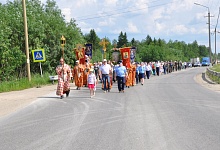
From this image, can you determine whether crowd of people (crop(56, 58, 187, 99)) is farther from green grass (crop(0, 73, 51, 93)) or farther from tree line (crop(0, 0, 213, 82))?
tree line (crop(0, 0, 213, 82))

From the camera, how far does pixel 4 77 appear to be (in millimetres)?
30344

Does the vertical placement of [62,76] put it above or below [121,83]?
above

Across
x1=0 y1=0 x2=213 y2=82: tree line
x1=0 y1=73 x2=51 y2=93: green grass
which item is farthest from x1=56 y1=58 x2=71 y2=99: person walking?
x1=0 y1=0 x2=213 y2=82: tree line

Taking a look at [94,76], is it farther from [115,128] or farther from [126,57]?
[115,128]

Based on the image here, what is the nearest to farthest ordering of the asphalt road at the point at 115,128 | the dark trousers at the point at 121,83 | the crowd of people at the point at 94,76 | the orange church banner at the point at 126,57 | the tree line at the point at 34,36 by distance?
1. the asphalt road at the point at 115,128
2. the crowd of people at the point at 94,76
3. the dark trousers at the point at 121,83
4. the orange church banner at the point at 126,57
5. the tree line at the point at 34,36

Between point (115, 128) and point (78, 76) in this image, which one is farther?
point (78, 76)

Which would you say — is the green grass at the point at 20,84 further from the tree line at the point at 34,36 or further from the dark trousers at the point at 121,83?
the dark trousers at the point at 121,83

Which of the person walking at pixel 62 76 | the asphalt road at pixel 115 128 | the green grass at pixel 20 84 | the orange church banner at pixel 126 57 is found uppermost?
the orange church banner at pixel 126 57

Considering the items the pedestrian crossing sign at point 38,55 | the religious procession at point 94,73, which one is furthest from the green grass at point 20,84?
the religious procession at point 94,73

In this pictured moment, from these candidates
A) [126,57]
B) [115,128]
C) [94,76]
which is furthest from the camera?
[126,57]

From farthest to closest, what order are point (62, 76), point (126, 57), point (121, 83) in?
1. point (126, 57)
2. point (121, 83)
3. point (62, 76)

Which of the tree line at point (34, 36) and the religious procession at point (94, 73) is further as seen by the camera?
the tree line at point (34, 36)

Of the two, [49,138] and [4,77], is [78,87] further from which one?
[49,138]

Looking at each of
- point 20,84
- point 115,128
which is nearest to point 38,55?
point 20,84
